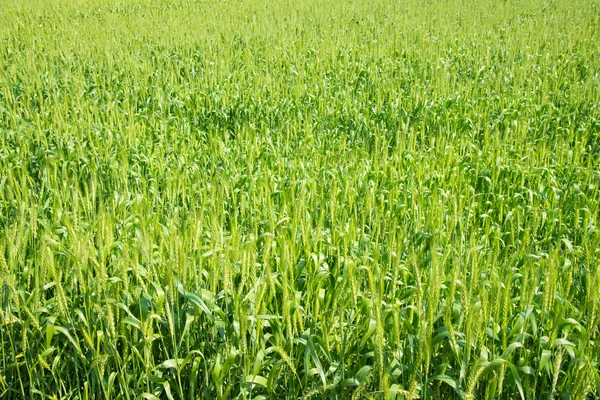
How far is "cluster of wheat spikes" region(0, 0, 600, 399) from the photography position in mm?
2545

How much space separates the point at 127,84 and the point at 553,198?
5497mm

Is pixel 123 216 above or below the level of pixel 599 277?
below

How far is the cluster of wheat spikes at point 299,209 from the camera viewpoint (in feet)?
8.35

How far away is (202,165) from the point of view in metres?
5.46

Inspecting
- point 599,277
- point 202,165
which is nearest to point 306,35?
point 202,165

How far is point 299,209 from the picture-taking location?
3301 millimetres

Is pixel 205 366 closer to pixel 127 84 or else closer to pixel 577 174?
pixel 577 174

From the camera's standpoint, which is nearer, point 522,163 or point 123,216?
point 123,216

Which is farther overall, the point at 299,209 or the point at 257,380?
the point at 299,209

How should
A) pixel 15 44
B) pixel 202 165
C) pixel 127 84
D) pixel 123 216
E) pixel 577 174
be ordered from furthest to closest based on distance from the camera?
pixel 15 44, pixel 127 84, pixel 202 165, pixel 577 174, pixel 123 216

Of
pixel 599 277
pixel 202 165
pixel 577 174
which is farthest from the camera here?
pixel 202 165

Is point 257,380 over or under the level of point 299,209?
under

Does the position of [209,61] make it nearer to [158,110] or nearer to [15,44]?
[158,110]

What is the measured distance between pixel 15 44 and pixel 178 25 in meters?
3.30
